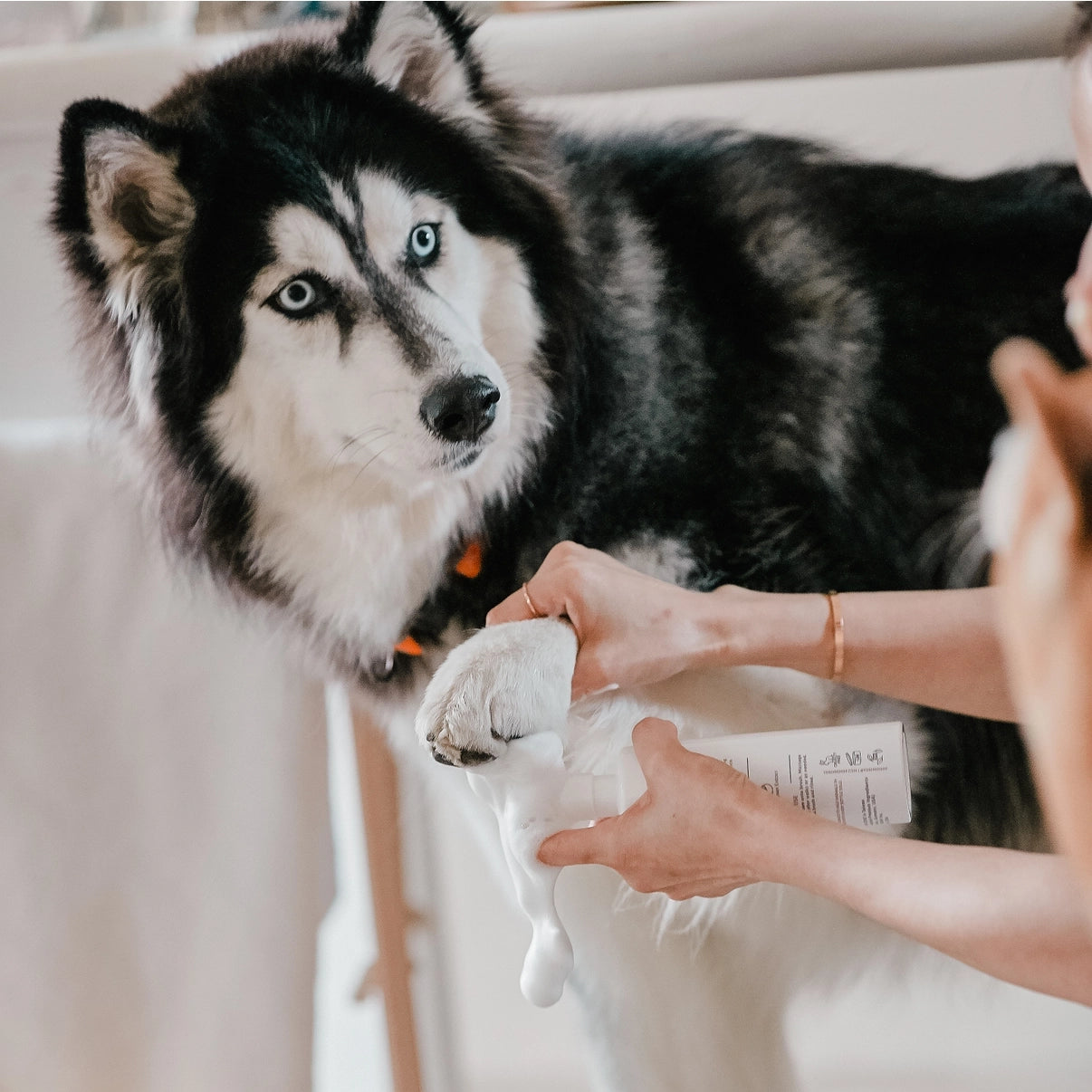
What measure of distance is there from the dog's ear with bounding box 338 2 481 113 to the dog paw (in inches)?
21.8

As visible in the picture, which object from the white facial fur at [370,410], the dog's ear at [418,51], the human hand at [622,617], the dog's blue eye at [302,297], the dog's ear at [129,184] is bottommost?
the human hand at [622,617]

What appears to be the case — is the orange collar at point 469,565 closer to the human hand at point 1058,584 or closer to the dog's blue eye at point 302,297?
the dog's blue eye at point 302,297

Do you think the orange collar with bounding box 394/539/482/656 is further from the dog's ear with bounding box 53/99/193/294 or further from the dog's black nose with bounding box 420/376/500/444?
the dog's ear with bounding box 53/99/193/294

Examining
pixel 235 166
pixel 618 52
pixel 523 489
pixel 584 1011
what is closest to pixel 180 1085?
pixel 584 1011

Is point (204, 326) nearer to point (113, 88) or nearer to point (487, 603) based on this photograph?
point (113, 88)

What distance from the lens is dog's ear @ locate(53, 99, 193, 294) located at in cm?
82

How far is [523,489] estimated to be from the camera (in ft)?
3.05

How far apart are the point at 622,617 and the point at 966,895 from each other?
0.37 m

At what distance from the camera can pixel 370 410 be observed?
2.76ft

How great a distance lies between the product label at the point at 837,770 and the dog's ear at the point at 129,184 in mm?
693

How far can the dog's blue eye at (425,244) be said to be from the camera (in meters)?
0.84

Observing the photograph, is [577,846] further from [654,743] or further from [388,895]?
[388,895]

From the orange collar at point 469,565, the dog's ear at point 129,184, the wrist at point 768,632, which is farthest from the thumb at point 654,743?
the dog's ear at point 129,184

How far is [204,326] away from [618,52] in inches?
20.6
